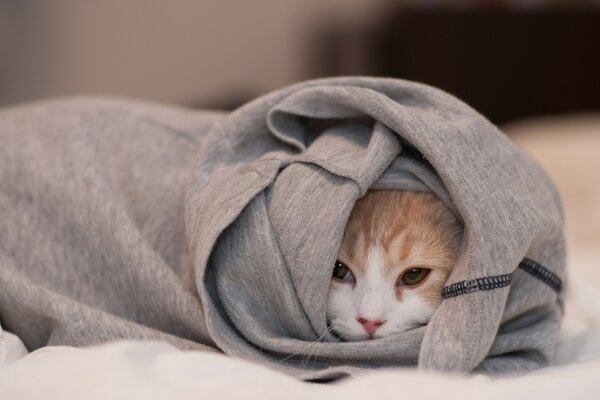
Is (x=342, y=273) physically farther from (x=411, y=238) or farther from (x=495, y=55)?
(x=495, y=55)

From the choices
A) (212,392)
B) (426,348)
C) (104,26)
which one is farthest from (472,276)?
(104,26)

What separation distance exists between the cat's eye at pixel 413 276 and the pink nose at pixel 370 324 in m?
0.07

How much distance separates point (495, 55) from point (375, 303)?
2416mm

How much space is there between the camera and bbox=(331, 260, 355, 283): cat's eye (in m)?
0.99

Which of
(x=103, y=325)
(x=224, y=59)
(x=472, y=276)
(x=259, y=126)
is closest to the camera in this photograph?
(x=472, y=276)

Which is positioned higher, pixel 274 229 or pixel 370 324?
pixel 274 229

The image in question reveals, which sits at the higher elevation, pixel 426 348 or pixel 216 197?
pixel 216 197

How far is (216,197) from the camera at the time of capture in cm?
95

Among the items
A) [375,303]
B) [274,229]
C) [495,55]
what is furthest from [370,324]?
[495,55]

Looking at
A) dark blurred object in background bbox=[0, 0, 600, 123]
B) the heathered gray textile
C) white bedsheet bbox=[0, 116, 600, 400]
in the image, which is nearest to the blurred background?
dark blurred object in background bbox=[0, 0, 600, 123]

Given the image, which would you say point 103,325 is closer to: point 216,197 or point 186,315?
point 186,315

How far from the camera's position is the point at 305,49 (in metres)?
3.29

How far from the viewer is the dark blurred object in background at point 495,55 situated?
10.0 ft

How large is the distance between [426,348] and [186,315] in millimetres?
325
